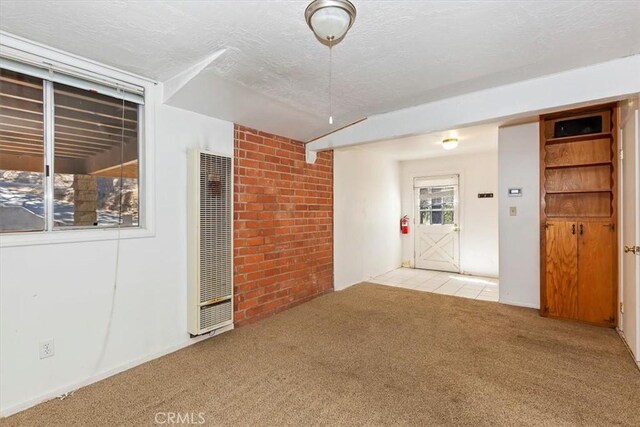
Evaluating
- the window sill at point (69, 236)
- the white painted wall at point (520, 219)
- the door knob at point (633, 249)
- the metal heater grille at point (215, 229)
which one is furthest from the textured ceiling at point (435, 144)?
the window sill at point (69, 236)

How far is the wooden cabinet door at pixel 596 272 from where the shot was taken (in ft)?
10.4

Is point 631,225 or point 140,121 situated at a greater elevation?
point 140,121

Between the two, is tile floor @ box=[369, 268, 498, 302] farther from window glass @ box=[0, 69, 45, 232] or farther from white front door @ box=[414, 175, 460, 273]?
window glass @ box=[0, 69, 45, 232]

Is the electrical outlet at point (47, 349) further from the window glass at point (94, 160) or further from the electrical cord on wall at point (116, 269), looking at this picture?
the window glass at point (94, 160)

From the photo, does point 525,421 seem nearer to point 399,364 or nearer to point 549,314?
point 399,364

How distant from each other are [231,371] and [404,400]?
126 centimetres

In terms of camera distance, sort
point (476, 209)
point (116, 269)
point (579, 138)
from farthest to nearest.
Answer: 1. point (476, 209)
2. point (579, 138)
3. point (116, 269)

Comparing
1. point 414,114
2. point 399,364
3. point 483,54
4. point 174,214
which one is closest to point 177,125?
point 174,214

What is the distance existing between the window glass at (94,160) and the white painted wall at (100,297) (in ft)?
0.66

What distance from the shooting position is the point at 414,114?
3.15 metres

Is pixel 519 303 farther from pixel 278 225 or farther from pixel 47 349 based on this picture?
pixel 47 349

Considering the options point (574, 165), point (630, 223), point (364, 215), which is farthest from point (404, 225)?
point (630, 223)

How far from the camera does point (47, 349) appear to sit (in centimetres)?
199

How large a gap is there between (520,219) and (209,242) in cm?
377
